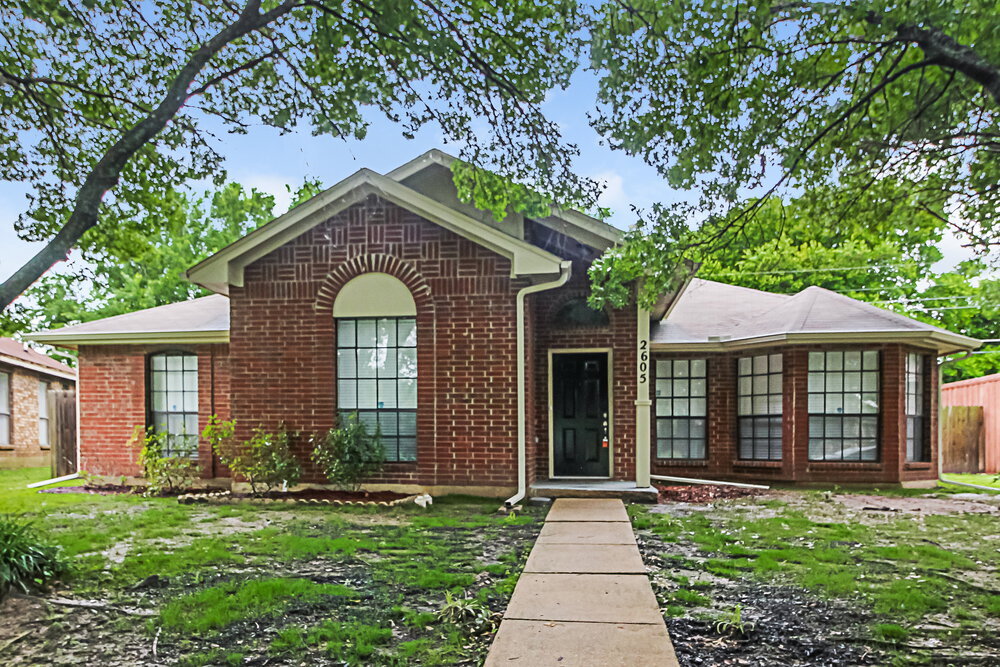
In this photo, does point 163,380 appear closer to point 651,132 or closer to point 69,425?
point 69,425

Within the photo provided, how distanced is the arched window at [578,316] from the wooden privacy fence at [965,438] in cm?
1207

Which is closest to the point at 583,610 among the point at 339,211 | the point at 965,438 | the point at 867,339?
the point at 339,211

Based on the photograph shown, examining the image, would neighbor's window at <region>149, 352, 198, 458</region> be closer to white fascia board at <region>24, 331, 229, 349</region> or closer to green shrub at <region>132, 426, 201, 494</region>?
green shrub at <region>132, 426, 201, 494</region>

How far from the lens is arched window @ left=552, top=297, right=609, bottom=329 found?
1088cm

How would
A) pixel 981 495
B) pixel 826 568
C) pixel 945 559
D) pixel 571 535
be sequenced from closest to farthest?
pixel 826 568
pixel 945 559
pixel 571 535
pixel 981 495

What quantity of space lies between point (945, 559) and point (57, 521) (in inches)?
382

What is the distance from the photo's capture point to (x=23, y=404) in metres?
19.5

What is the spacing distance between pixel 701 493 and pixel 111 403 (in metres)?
10.5

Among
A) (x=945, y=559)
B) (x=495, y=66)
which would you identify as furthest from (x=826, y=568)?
(x=495, y=66)

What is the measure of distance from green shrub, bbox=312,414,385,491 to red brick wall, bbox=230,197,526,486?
245 mm

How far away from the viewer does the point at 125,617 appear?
4.52 meters

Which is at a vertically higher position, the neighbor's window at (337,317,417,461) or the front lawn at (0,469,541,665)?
the neighbor's window at (337,317,417,461)

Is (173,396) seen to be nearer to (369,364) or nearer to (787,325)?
(369,364)

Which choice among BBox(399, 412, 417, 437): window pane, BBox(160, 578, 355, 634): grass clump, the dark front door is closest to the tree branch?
BBox(160, 578, 355, 634): grass clump
